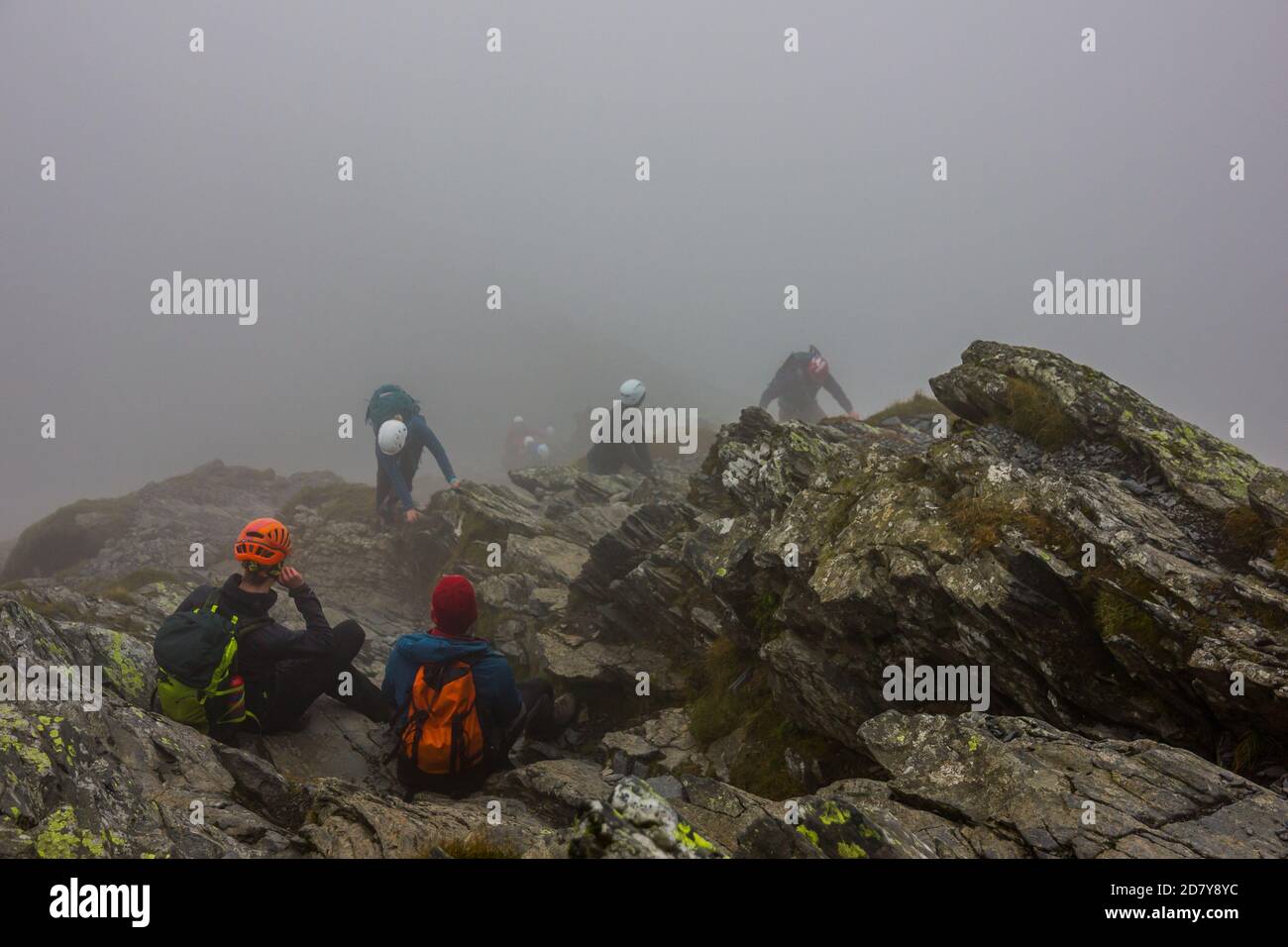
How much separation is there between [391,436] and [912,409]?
19790 mm

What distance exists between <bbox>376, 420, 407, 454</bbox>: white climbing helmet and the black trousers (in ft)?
38.2

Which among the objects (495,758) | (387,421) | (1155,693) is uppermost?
(387,421)

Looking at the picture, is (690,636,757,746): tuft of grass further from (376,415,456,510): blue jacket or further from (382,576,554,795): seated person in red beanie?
(376,415,456,510): blue jacket

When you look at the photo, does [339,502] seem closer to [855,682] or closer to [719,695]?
[719,695]

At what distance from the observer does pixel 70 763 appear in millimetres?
7246

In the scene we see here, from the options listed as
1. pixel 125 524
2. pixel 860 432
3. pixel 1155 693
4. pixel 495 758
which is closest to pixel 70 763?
pixel 495 758

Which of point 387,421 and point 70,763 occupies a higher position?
point 387,421

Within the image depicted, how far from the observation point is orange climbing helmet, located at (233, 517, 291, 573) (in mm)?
10164

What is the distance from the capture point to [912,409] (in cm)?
2347

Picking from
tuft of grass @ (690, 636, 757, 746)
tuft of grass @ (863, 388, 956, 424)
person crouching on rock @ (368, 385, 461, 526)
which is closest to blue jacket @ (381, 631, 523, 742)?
tuft of grass @ (690, 636, 757, 746)

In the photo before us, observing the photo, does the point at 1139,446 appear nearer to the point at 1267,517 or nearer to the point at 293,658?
the point at 1267,517

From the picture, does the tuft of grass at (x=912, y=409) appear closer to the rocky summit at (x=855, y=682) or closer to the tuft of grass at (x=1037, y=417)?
the rocky summit at (x=855, y=682)

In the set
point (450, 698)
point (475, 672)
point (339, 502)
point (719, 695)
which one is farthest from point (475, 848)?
point (339, 502)
